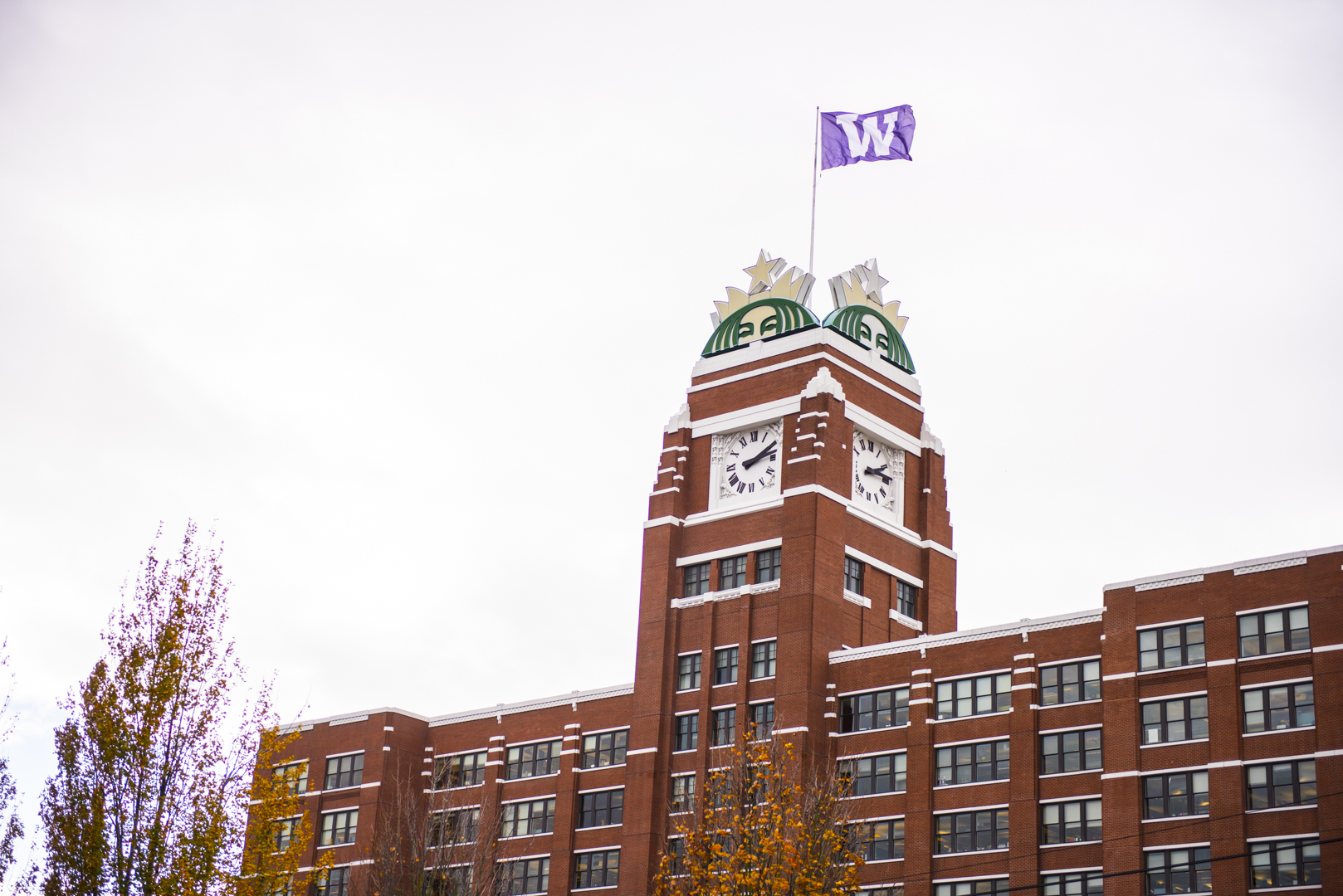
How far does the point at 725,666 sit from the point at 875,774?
10.4 meters

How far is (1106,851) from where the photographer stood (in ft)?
209

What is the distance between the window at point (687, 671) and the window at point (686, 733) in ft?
5.13

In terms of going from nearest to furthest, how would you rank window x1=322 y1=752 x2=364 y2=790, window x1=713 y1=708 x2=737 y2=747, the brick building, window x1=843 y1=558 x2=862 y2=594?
the brick building < window x1=713 y1=708 x2=737 y2=747 < window x1=843 y1=558 x2=862 y2=594 < window x1=322 y1=752 x2=364 y2=790

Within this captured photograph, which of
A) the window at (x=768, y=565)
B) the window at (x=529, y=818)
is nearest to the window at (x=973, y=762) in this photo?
the window at (x=768, y=565)

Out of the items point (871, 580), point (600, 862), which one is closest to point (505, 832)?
point (600, 862)

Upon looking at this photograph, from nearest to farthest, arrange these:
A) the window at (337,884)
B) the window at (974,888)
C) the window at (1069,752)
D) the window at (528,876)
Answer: the window at (1069,752) → the window at (974,888) → the window at (528,876) → the window at (337,884)

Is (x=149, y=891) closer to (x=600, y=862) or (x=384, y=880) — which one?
(x=384, y=880)

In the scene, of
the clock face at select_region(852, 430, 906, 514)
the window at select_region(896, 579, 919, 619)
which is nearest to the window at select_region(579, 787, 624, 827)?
the window at select_region(896, 579, 919, 619)

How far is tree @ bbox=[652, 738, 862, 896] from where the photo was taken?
49.8 m

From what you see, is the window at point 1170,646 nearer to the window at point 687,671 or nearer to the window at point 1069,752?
the window at point 1069,752

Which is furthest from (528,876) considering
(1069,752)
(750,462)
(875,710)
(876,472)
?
(1069,752)

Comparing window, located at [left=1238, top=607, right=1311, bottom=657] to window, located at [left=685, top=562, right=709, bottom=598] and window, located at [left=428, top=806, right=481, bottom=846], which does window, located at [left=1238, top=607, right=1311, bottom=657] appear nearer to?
window, located at [left=685, top=562, right=709, bottom=598]

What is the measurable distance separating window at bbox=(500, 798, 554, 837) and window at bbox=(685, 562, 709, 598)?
13.3 m

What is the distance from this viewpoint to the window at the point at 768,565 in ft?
264
